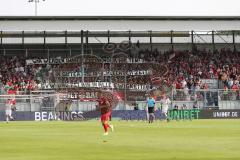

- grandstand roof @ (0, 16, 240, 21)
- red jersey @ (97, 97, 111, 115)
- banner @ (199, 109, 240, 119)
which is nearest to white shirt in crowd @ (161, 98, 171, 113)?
banner @ (199, 109, 240, 119)

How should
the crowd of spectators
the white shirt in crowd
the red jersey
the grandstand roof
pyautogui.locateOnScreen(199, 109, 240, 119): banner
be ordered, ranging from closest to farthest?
the red jersey
the white shirt in crowd
pyautogui.locateOnScreen(199, 109, 240, 119): banner
the crowd of spectators
the grandstand roof

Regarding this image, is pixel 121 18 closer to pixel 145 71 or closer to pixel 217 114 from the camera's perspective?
pixel 145 71

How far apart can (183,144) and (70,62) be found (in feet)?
155

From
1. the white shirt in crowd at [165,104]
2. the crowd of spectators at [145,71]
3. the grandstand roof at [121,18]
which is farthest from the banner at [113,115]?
the grandstand roof at [121,18]

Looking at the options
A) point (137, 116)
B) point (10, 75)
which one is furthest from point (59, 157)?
point (10, 75)

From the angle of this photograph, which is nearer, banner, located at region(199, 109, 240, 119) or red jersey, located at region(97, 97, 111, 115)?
red jersey, located at region(97, 97, 111, 115)

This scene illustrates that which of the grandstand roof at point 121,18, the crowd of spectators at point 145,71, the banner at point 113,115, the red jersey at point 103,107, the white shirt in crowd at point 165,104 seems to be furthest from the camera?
the grandstand roof at point 121,18

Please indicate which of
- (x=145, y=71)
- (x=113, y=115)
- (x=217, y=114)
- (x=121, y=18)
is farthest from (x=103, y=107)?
(x=121, y=18)

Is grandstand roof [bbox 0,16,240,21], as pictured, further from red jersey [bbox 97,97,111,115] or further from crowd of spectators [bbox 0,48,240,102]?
red jersey [bbox 97,97,111,115]

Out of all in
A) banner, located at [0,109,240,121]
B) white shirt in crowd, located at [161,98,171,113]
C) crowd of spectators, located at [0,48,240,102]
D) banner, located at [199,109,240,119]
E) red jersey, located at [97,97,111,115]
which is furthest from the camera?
crowd of spectators, located at [0,48,240,102]

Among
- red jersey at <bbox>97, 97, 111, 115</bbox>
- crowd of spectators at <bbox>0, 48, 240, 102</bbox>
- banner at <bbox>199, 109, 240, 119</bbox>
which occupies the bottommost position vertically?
banner at <bbox>199, 109, 240, 119</bbox>

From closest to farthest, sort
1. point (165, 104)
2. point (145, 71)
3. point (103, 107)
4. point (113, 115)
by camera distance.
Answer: point (103, 107)
point (165, 104)
point (113, 115)
point (145, 71)

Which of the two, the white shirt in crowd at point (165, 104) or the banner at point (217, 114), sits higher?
the white shirt in crowd at point (165, 104)

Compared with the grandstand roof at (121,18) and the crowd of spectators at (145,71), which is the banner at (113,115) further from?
the grandstand roof at (121,18)
